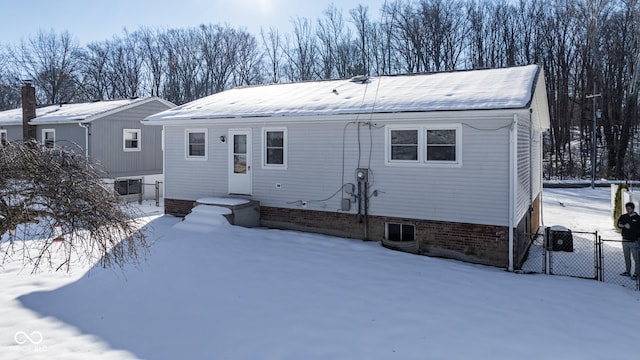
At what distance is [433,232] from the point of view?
10156 mm

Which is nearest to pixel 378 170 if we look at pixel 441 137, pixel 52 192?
pixel 441 137

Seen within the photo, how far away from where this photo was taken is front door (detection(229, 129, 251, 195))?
40.6 feet

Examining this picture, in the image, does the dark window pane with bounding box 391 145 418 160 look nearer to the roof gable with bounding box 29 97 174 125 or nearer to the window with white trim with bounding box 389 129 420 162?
the window with white trim with bounding box 389 129 420 162

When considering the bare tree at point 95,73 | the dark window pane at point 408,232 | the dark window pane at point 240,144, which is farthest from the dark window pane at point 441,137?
the bare tree at point 95,73

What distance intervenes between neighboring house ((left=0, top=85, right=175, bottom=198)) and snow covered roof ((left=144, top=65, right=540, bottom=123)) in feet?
23.7

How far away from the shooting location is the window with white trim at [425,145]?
984 centimetres

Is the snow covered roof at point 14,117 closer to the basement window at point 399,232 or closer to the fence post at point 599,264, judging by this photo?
the basement window at point 399,232

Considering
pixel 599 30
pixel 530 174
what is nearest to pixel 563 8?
pixel 599 30

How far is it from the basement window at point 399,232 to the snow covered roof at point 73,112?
46.4ft

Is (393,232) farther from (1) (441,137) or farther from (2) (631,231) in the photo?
(2) (631,231)

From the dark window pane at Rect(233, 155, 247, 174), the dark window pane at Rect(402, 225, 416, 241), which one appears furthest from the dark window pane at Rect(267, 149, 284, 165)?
the dark window pane at Rect(402, 225, 416, 241)

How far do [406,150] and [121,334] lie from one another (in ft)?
22.5

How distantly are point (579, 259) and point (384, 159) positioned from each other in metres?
5.01

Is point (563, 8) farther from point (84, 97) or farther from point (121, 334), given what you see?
point (84, 97)
